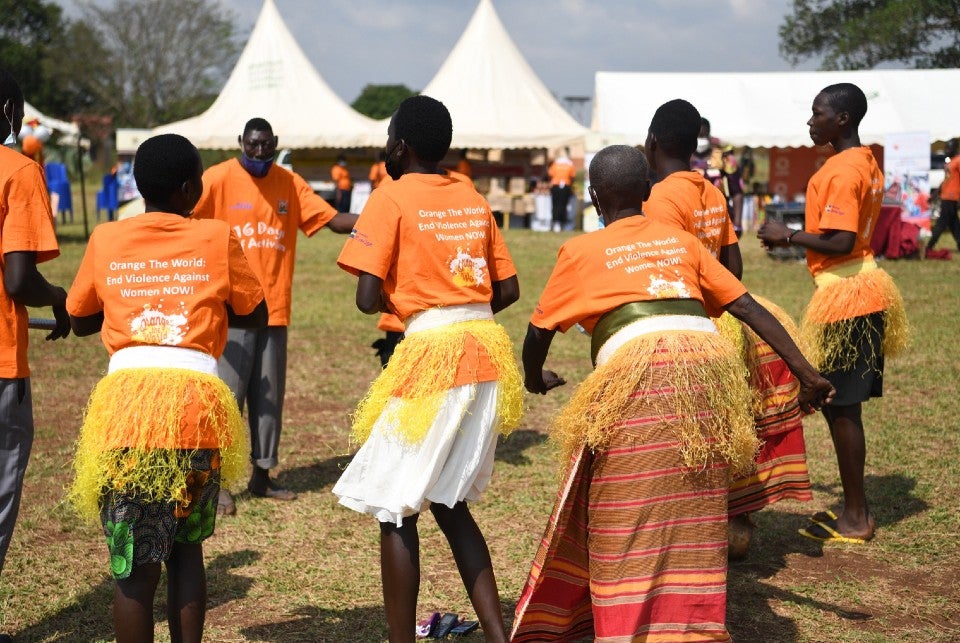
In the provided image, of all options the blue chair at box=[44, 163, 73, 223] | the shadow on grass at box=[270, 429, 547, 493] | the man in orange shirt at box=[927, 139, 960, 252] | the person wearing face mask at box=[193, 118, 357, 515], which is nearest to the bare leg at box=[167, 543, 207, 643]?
the person wearing face mask at box=[193, 118, 357, 515]

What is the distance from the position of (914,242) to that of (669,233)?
1604 cm

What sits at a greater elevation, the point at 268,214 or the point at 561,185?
the point at 268,214

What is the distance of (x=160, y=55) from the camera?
53.8 meters

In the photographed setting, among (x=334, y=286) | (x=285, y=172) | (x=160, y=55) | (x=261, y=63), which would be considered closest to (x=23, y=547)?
(x=285, y=172)

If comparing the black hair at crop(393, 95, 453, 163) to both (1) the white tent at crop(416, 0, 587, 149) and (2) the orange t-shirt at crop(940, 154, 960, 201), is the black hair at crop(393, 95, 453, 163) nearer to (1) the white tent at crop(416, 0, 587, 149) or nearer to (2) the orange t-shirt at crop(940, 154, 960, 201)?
(2) the orange t-shirt at crop(940, 154, 960, 201)

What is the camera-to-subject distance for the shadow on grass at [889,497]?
592 cm

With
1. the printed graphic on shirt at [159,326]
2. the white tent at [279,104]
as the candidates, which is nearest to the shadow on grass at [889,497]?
the printed graphic on shirt at [159,326]

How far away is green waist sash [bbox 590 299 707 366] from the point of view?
11.8ft

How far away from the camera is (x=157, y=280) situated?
3518 mm

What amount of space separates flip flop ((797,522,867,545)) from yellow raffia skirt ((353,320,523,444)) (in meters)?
2.41

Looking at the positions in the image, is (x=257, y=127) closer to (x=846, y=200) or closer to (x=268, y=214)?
(x=268, y=214)

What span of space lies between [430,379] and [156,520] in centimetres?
105

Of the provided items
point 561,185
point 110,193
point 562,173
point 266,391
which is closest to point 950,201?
point 561,185

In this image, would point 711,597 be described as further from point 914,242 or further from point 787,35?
point 787,35
